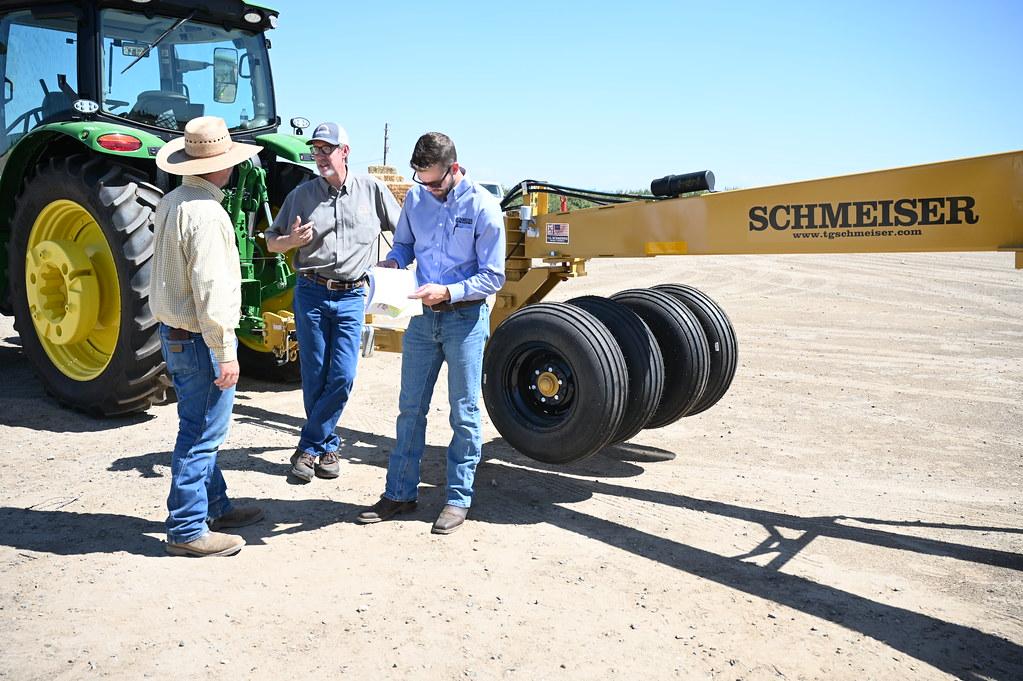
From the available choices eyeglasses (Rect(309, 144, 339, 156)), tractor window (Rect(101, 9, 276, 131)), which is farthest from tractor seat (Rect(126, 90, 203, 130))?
eyeglasses (Rect(309, 144, 339, 156))

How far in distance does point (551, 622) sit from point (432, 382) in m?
1.51

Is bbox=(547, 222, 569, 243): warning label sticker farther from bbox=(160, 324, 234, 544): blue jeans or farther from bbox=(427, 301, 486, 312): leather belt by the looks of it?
bbox=(160, 324, 234, 544): blue jeans

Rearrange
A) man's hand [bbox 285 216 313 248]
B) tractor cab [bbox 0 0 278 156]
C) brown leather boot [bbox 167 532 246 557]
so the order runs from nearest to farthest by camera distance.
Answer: brown leather boot [bbox 167 532 246 557]
man's hand [bbox 285 216 313 248]
tractor cab [bbox 0 0 278 156]

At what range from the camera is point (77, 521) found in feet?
14.5

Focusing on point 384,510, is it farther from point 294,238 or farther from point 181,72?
point 181,72

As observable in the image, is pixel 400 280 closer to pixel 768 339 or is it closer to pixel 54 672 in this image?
pixel 54 672

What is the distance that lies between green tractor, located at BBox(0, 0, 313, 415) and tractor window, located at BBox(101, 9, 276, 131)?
1 centimetres

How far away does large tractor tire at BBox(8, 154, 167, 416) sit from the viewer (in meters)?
5.89

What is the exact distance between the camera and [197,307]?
379 cm

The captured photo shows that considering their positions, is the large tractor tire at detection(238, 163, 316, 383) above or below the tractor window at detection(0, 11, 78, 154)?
below

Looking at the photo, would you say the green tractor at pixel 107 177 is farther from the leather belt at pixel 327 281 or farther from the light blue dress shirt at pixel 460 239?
the light blue dress shirt at pixel 460 239

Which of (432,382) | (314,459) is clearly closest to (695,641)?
(432,382)

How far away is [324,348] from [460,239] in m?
1.33

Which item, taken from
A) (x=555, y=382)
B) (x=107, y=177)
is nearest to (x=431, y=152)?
(x=555, y=382)
